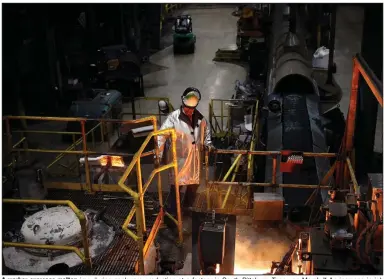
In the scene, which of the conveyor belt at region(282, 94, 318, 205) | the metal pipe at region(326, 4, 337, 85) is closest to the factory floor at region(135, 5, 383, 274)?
the metal pipe at region(326, 4, 337, 85)

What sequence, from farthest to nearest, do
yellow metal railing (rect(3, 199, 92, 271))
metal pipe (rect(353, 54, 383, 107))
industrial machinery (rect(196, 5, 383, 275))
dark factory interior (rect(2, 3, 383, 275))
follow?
1. dark factory interior (rect(2, 3, 383, 275))
2. yellow metal railing (rect(3, 199, 92, 271))
3. industrial machinery (rect(196, 5, 383, 275))
4. metal pipe (rect(353, 54, 383, 107))

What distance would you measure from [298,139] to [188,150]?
12.3ft

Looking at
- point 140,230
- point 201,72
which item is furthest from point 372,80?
point 201,72

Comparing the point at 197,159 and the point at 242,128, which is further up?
the point at 197,159

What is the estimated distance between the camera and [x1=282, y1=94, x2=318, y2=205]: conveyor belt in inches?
324

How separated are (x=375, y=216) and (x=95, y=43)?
13227 mm

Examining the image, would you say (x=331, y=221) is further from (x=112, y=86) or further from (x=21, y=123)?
(x=112, y=86)

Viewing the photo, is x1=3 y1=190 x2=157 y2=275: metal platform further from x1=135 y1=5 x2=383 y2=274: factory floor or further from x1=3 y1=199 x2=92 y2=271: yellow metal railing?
x1=135 y1=5 x2=383 y2=274: factory floor

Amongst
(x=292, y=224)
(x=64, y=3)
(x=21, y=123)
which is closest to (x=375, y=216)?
(x=292, y=224)

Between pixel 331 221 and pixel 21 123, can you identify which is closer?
pixel 331 221

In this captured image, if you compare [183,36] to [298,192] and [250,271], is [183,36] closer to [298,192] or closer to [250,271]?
[298,192]

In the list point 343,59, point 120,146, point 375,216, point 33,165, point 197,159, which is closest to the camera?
point 375,216

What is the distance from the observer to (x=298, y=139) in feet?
32.4

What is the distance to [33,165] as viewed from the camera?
8266 mm
